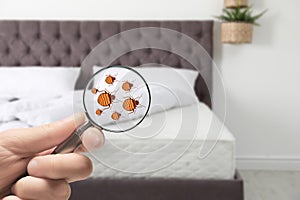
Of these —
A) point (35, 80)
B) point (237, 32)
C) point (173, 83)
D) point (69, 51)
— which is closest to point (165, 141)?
point (173, 83)

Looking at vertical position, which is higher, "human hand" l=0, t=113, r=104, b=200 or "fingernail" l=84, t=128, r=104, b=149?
"fingernail" l=84, t=128, r=104, b=149

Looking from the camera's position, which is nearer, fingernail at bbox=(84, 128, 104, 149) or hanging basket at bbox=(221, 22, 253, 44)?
fingernail at bbox=(84, 128, 104, 149)

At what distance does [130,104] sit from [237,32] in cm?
304

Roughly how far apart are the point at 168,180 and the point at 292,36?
2049mm

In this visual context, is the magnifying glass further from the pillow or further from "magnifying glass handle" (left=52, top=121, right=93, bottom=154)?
the pillow

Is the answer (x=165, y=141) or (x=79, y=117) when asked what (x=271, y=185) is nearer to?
(x=165, y=141)

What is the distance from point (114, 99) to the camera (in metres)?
0.53

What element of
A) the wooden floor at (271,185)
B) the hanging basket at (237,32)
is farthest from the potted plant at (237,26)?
the wooden floor at (271,185)

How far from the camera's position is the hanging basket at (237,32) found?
3445 mm

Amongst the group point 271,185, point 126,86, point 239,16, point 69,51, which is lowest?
point 271,185

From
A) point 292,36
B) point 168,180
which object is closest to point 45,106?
point 168,180

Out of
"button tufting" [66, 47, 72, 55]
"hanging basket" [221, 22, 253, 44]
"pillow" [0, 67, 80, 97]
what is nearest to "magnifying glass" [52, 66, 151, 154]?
"pillow" [0, 67, 80, 97]

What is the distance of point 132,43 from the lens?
57 centimetres

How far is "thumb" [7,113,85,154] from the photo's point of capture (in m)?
0.61
